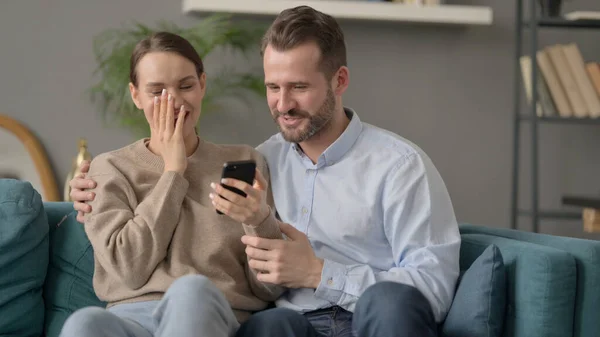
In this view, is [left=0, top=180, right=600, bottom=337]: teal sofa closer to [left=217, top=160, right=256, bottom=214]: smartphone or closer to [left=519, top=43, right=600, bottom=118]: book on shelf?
[left=217, top=160, right=256, bottom=214]: smartphone

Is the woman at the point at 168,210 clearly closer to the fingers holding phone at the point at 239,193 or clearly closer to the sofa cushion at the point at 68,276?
the fingers holding phone at the point at 239,193

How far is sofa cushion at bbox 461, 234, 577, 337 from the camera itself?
1.75 m

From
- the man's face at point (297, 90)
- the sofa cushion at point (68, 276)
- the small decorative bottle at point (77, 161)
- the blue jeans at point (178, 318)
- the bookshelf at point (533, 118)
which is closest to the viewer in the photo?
the blue jeans at point (178, 318)

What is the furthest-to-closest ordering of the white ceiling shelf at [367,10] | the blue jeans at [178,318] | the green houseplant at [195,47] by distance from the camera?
the white ceiling shelf at [367,10] → the green houseplant at [195,47] → the blue jeans at [178,318]

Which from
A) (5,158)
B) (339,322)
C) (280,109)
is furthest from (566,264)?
(5,158)

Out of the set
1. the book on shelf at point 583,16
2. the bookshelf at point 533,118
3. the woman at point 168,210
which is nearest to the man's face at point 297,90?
the woman at point 168,210

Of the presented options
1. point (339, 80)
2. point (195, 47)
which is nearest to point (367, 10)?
point (195, 47)

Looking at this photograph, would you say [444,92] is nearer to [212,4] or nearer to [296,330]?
[212,4]

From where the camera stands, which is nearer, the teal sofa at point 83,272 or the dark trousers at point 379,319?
the dark trousers at point 379,319

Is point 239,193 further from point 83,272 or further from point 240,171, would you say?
point 83,272

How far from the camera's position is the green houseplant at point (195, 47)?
3211mm

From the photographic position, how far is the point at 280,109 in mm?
1993

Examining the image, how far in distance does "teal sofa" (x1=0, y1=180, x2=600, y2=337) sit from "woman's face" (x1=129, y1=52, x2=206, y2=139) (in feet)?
1.24

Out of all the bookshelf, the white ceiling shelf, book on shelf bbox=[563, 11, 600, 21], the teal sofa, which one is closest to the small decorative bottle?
the white ceiling shelf
